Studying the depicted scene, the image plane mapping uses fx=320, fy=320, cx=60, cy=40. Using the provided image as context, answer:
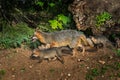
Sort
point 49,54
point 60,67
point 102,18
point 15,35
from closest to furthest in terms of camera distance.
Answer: point 60,67 < point 49,54 < point 102,18 < point 15,35

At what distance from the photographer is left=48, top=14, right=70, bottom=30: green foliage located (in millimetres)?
11758

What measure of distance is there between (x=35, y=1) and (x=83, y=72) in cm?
444

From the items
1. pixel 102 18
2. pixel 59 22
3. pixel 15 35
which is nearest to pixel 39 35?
pixel 15 35

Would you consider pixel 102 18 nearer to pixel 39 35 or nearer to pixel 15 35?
pixel 39 35

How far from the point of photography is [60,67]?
386 inches

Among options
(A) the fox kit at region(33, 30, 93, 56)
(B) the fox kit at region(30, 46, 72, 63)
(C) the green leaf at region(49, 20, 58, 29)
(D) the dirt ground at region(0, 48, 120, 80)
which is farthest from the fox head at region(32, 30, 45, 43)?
(C) the green leaf at region(49, 20, 58, 29)

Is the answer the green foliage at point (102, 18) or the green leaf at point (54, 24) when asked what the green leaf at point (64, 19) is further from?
the green foliage at point (102, 18)

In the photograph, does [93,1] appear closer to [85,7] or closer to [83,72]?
[85,7]

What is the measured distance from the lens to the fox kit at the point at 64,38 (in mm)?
10430

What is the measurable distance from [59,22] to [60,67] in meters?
2.59

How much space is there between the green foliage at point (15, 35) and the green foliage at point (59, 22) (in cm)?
83

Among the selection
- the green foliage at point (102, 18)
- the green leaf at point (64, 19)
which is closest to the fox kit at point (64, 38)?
the green foliage at point (102, 18)

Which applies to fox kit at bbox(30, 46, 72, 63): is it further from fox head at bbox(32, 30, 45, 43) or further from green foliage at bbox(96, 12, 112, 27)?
green foliage at bbox(96, 12, 112, 27)

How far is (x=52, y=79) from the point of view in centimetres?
935
